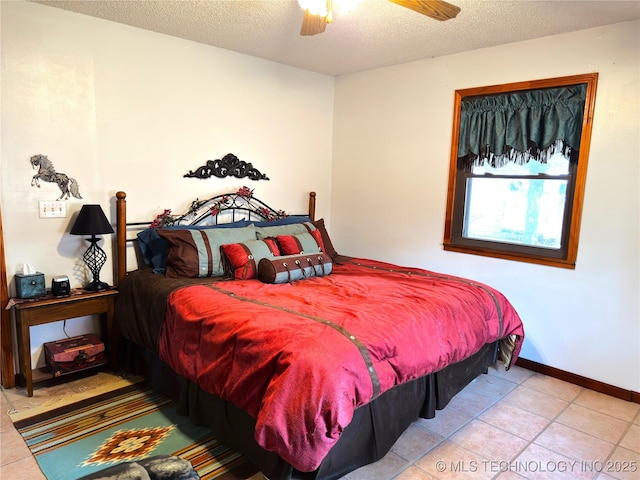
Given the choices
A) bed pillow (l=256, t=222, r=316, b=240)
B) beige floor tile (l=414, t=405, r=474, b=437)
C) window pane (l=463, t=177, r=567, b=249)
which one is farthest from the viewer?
bed pillow (l=256, t=222, r=316, b=240)

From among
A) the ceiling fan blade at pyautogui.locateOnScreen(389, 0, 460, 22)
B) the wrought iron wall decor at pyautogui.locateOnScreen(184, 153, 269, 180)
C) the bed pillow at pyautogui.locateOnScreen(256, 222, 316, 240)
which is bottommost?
the bed pillow at pyautogui.locateOnScreen(256, 222, 316, 240)

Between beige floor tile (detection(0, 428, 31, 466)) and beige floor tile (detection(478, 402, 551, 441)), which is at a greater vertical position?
beige floor tile (detection(478, 402, 551, 441))

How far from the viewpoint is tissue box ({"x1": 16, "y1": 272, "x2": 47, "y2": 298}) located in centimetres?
266

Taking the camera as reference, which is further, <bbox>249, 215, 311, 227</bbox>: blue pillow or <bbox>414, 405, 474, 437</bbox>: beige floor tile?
<bbox>249, 215, 311, 227</bbox>: blue pillow

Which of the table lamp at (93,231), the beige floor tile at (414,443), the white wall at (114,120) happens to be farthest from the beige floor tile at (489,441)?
the white wall at (114,120)

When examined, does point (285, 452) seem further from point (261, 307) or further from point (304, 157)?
point (304, 157)

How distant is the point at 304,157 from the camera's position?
4352mm

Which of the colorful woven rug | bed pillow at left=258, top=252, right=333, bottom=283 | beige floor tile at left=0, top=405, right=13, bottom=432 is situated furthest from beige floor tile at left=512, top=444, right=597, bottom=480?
beige floor tile at left=0, top=405, right=13, bottom=432

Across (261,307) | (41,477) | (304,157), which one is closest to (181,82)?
(304,157)

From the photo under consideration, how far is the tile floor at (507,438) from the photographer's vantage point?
2.10m

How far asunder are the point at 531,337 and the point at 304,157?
103 inches

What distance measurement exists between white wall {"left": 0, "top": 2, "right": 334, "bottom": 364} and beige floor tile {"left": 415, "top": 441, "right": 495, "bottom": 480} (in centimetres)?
249

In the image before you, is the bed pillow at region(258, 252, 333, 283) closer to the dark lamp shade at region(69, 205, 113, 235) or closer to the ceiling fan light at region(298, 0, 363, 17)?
the dark lamp shade at region(69, 205, 113, 235)

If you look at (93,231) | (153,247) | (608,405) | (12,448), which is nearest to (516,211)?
(608,405)
